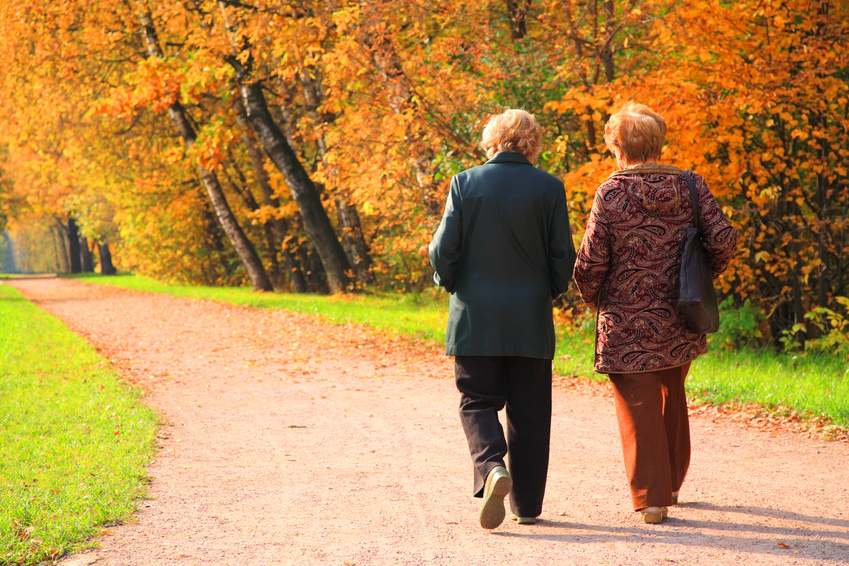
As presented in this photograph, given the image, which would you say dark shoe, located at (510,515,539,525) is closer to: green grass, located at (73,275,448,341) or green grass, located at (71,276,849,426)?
green grass, located at (71,276,849,426)

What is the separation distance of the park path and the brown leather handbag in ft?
3.11

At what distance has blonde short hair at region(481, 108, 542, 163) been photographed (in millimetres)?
3953

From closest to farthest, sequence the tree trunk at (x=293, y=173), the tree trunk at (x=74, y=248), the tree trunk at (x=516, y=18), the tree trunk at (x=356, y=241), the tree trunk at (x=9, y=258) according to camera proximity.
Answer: the tree trunk at (x=516, y=18)
the tree trunk at (x=293, y=173)
the tree trunk at (x=356, y=241)
the tree trunk at (x=74, y=248)
the tree trunk at (x=9, y=258)

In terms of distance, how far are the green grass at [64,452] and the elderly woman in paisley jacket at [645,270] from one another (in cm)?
256

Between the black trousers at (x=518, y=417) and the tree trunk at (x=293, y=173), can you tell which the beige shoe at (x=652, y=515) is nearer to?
the black trousers at (x=518, y=417)

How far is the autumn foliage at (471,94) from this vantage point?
7840mm

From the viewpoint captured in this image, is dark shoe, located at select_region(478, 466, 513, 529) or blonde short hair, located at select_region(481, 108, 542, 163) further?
blonde short hair, located at select_region(481, 108, 542, 163)

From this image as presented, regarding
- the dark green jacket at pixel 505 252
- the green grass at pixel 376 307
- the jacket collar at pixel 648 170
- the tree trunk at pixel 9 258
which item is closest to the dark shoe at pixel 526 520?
the dark green jacket at pixel 505 252

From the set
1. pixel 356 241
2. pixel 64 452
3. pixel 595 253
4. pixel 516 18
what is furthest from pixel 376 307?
pixel 595 253

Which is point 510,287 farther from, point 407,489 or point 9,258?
point 9,258

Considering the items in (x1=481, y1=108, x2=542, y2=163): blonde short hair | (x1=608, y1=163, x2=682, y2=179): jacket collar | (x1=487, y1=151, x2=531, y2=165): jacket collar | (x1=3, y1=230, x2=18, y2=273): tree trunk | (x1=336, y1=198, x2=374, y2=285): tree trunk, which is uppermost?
(x1=481, y1=108, x2=542, y2=163): blonde short hair

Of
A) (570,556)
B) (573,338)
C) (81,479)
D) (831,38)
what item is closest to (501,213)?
(570,556)

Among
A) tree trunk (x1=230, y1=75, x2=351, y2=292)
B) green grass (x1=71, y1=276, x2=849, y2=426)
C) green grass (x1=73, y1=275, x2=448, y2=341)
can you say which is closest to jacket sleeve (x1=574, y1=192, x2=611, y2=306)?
green grass (x1=71, y1=276, x2=849, y2=426)

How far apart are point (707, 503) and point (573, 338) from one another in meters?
6.37
